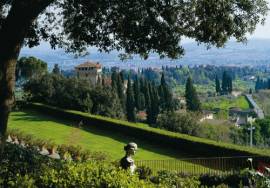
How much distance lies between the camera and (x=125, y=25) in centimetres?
952

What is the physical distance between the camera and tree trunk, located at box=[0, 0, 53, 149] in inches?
327

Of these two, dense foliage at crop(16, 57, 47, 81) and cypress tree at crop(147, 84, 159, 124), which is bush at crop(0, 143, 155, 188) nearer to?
dense foliage at crop(16, 57, 47, 81)

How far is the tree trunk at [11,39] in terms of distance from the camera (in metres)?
8.30

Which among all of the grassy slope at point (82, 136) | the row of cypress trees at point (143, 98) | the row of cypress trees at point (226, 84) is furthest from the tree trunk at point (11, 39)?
the row of cypress trees at point (226, 84)

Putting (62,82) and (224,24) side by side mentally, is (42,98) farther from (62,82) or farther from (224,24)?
(224,24)

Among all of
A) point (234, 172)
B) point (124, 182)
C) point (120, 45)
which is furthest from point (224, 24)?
point (234, 172)

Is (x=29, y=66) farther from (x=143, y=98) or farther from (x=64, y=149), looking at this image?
(x=64, y=149)

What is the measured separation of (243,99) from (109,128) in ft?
498

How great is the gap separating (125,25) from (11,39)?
2.18m

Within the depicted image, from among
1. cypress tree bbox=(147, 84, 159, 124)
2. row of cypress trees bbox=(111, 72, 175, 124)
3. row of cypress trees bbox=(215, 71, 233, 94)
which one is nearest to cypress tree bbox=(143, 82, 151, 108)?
row of cypress trees bbox=(111, 72, 175, 124)

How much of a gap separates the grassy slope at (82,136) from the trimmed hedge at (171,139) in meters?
0.60

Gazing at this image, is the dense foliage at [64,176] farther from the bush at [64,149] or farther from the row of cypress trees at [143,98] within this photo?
the row of cypress trees at [143,98]

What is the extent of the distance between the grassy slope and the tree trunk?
718 inches

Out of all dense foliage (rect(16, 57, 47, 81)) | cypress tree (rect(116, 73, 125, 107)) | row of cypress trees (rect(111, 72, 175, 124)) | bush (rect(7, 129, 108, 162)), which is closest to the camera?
bush (rect(7, 129, 108, 162))
